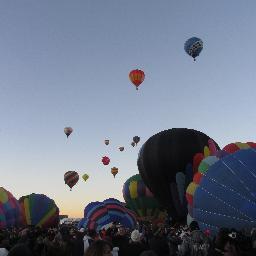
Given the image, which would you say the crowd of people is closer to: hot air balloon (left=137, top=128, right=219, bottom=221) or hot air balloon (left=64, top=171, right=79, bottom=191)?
hot air balloon (left=137, top=128, right=219, bottom=221)

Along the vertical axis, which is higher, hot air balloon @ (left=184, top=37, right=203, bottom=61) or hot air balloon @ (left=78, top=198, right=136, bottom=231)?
hot air balloon @ (left=184, top=37, right=203, bottom=61)

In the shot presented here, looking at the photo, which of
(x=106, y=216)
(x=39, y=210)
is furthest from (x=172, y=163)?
(x=39, y=210)

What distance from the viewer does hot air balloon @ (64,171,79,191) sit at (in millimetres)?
36125

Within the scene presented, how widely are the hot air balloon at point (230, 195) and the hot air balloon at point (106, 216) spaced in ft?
25.9

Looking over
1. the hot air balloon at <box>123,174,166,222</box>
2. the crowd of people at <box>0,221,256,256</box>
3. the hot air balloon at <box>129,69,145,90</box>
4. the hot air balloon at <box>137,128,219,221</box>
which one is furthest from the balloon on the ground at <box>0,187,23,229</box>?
the crowd of people at <box>0,221,256,256</box>

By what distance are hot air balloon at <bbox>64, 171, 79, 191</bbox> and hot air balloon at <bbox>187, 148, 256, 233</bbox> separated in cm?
2143

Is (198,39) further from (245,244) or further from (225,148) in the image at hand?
(245,244)

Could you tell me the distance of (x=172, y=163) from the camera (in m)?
25.7

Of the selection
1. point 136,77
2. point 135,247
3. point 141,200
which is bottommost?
point 141,200

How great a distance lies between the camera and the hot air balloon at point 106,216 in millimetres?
23000

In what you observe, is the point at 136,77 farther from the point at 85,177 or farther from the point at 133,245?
the point at 133,245

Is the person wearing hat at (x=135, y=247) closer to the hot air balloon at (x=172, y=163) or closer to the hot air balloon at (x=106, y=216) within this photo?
the hot air balloon at (x=106, y=216)

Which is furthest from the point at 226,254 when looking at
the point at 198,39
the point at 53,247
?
the point at 198,39

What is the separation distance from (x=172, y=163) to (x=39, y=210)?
29.5 ft
